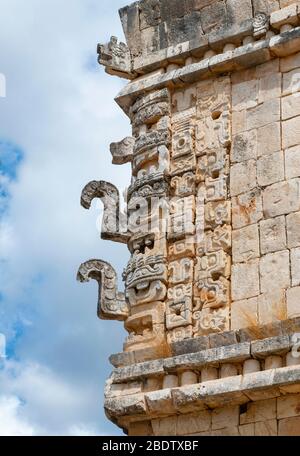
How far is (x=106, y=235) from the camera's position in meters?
10.7

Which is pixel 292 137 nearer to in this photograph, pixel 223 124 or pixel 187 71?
pixel 223 124

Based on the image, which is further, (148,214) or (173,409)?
(148,214)

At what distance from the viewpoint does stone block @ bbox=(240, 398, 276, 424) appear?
8.93 metres

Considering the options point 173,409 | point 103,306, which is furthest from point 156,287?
point 173,409

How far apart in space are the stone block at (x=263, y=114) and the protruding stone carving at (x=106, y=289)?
6.69 ft

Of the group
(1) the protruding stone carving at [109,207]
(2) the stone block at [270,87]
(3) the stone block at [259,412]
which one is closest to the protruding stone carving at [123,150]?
(1) the protruding stone carving at [109,207]

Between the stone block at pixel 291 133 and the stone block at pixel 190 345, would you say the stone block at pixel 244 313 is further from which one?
the stone block at pixel 291 133

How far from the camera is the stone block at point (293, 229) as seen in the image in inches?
372

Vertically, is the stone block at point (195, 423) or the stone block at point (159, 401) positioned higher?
the stone block at point (159, 401)

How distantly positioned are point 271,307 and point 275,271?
352mm

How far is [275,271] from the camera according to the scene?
947cm

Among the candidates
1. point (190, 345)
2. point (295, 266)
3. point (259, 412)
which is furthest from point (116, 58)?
point (259, 412)
